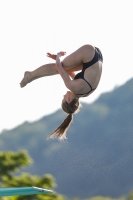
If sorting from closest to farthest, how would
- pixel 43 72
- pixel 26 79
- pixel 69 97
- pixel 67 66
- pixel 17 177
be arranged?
pixel 69 97 < pixel 67 66 < pixel 43 72 < pixel 26 79 < pixel 17 177

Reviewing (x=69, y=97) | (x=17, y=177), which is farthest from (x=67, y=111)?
(x=17, y=177)

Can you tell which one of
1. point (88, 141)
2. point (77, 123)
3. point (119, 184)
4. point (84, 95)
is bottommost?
point (84, 95)

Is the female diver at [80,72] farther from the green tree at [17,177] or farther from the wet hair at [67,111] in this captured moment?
the green tree at [17,177]

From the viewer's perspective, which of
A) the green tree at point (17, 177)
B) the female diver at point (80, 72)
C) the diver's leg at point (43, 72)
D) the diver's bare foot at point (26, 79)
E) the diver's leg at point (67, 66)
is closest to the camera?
the female diver at point (80, 72)

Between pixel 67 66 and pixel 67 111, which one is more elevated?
pixel 67 66

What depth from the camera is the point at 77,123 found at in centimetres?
6912

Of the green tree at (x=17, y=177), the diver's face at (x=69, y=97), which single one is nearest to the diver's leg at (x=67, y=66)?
the diver's face at (x=69, y=97)

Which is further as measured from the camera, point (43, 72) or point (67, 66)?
point (43, 72)

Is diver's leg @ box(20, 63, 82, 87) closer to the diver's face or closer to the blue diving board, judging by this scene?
the diver's face

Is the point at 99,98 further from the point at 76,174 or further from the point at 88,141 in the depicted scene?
the point at 76,174

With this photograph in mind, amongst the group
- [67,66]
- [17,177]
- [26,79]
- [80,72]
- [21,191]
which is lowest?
[21,191]

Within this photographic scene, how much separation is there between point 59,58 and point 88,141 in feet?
184

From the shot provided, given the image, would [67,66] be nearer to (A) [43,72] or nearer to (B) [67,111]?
(A) [43,72]

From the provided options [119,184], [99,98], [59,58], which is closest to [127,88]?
[99,98]
